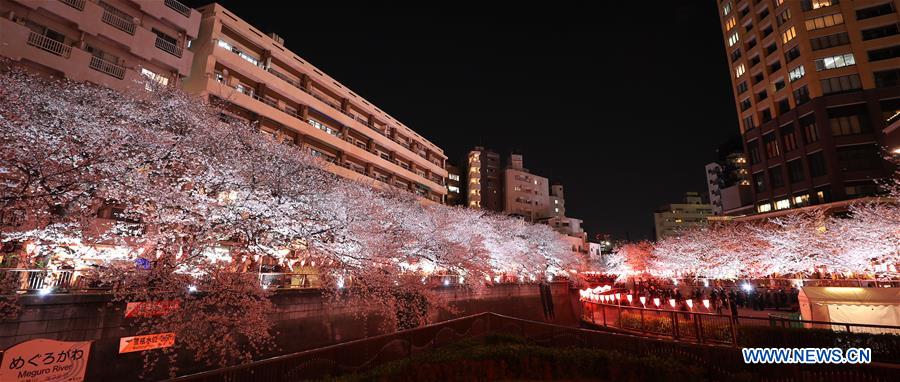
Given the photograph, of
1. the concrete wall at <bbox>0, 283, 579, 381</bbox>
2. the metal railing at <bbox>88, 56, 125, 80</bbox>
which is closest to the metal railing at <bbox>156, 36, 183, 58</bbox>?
the metal railing at <bbox>88, 56, 125, 80</bbox>

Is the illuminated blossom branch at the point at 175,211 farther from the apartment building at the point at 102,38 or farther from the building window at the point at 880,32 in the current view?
the building window at the point at 880,32

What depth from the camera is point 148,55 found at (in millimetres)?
25922

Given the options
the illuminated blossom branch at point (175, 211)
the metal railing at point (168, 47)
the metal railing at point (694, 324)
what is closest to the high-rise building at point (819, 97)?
the metal railing at point (694, 324)

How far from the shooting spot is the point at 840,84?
44.8 m

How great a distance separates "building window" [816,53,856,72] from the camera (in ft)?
147

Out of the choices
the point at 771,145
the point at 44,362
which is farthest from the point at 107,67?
the point at 771,145

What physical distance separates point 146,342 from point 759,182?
219 ft

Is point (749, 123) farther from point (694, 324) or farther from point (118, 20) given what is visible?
point (118, 20)

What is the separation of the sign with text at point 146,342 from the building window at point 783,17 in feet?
224

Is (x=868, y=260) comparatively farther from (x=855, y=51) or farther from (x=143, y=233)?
(x=143, y=233)

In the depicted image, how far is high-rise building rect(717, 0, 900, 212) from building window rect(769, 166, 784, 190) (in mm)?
101

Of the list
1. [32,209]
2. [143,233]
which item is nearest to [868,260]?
[143,233]

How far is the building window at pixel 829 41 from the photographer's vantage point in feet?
149

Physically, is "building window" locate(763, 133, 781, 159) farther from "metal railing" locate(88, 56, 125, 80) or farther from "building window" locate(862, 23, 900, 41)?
"metal railing" locate(88, 56, 125, 80)
